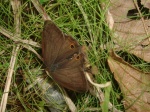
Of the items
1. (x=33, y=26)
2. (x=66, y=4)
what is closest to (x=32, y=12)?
(x=33, y=26)

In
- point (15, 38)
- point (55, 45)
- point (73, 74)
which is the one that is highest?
point (15, 38)

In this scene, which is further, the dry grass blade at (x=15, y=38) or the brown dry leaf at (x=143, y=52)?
the dry grass blade at (x=15, y=38)

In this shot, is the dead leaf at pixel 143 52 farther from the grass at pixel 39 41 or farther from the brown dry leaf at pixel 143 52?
the grass at pixel 39 41

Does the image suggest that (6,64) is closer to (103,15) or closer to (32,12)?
(32,12)

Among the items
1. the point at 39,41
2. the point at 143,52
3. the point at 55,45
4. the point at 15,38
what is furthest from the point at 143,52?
the point at 15,38

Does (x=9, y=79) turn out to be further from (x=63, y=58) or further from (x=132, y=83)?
(x=132, y=83)

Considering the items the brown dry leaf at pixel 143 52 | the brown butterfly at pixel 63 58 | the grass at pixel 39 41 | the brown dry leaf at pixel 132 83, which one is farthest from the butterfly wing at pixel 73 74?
the brown dry leaf at pixel 143 52

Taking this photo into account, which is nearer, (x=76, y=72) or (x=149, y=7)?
(x=76, y=72)
